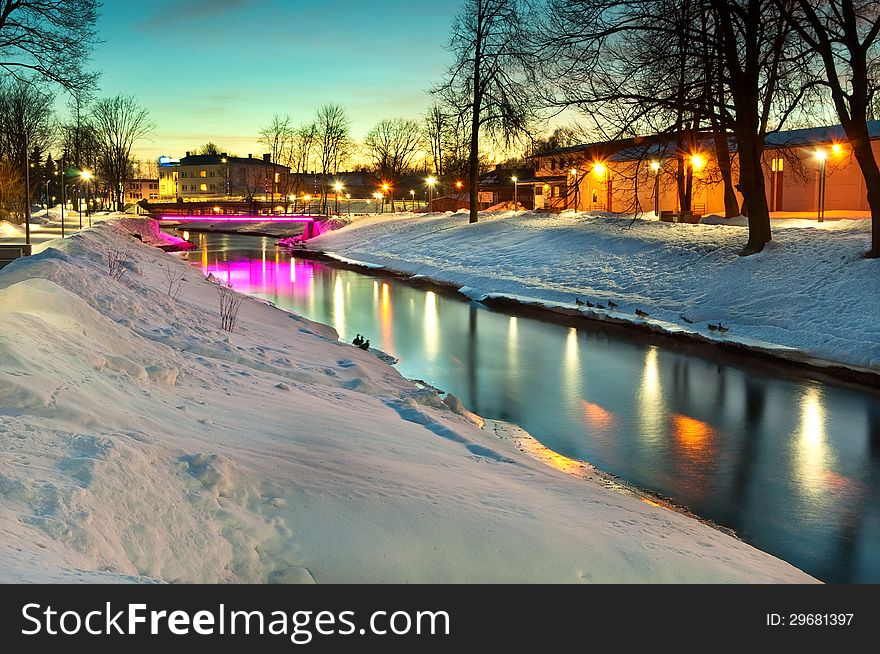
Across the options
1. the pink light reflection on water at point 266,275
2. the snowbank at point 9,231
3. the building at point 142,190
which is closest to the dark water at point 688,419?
the pink light reflection on water at point 266,275

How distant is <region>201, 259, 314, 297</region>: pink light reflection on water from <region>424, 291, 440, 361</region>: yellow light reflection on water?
557 cm

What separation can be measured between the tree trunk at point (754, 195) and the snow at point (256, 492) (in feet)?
65.3

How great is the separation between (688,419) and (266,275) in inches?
1267

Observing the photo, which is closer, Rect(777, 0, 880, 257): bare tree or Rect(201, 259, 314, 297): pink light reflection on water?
Rect(777, 0, 880, 257): bare tree

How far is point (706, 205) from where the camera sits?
4906 cm

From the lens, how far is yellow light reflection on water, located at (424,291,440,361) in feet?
71.8

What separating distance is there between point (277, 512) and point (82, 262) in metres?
14.8

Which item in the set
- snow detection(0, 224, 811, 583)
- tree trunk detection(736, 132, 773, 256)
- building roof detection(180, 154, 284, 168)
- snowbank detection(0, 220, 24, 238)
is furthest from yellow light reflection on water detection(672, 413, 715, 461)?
building roof detection(180, 154, 284, 168)

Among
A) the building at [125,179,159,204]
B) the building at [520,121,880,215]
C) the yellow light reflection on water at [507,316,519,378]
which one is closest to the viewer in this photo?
the yellow light reflection on water at [507,316,519,378]

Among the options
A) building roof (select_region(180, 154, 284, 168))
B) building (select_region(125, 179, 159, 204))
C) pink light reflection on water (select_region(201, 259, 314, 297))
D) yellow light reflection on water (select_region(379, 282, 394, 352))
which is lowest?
yellow light reflection on water (select_region(379, 282, 394, 352))

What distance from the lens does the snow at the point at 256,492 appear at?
5.60 metres

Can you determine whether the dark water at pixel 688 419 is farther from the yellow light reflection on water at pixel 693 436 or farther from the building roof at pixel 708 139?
the building roof at pixel 708 139

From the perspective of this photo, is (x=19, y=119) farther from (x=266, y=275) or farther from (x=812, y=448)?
(x=812, y=448)

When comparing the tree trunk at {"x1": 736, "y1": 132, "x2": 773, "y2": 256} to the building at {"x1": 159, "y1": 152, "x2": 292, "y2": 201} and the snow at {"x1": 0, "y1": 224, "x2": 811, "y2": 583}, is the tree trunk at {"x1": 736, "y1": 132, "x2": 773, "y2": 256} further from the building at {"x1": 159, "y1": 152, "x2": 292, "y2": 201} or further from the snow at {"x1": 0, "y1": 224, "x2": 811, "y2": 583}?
the building at {"x1": 159, "y1": 152, "x2": 292, "y2": 201}
